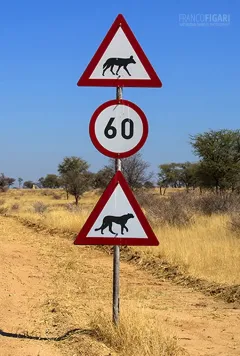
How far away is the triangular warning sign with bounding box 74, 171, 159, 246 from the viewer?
4887 mm

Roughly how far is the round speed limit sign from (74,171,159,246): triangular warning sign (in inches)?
10.7

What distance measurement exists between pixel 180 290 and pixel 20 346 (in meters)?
4.26

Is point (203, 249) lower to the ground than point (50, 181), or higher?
lower

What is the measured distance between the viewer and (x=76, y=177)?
42.3 metres

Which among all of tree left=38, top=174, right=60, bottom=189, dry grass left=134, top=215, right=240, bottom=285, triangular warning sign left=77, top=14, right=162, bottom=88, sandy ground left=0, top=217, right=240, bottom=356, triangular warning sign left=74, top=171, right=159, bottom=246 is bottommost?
sandy ground left=0, top=217, right=240, bottom=356

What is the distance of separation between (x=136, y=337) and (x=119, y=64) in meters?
2.50

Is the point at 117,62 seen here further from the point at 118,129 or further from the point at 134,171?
the point at 134,171

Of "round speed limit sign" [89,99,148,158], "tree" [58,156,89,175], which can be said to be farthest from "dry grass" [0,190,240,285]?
"tree" [58,156,89,175]

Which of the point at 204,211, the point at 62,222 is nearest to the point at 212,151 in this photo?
the point at 204,211

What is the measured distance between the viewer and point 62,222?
19859mm

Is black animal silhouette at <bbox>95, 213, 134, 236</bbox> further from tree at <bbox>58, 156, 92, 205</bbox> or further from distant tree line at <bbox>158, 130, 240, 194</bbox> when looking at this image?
tree at <bbox>58, 156, 92, 205</bbox>

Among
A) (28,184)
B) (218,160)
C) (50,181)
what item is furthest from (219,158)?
(28,184)

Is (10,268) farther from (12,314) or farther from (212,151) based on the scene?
(212,151)

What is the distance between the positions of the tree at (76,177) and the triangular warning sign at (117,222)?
117 ft
